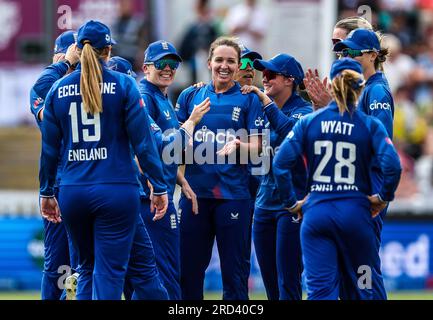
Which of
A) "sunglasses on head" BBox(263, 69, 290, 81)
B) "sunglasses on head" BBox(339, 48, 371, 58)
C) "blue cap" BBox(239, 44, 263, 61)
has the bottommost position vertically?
"sunglasses on head" BBox(263, 69, 290, 81)

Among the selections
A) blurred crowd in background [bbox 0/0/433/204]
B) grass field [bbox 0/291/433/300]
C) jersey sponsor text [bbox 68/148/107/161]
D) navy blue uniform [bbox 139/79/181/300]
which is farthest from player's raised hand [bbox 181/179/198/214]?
blurred crowd in background [bbox 0/0/433/204]

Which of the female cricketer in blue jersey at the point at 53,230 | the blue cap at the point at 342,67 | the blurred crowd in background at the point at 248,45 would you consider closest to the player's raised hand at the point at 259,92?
the blue cap at the point at 342,67

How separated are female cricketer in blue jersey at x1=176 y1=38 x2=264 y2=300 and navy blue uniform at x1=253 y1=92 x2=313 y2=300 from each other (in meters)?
0.17

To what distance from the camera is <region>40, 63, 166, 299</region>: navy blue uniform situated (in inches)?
350

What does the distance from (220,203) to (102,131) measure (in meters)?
1.87

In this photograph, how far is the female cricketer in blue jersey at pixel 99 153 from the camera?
889 centimetres

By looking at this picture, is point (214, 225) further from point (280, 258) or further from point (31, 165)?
point (31, 165)

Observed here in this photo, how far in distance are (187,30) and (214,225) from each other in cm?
860

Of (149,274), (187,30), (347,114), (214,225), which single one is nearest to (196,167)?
(214,225)

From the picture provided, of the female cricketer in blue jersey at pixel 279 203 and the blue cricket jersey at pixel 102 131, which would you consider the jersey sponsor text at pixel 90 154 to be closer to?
the blue cricket jersey at pixel 102 131

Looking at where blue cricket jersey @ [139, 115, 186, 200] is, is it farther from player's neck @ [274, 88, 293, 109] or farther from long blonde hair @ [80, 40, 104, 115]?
long blonde hair @ [80, 40, 104, 115]

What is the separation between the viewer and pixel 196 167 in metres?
10.5

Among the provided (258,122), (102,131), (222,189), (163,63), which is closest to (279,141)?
(258,122)

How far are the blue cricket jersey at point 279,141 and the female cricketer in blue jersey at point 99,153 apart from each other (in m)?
1.40
